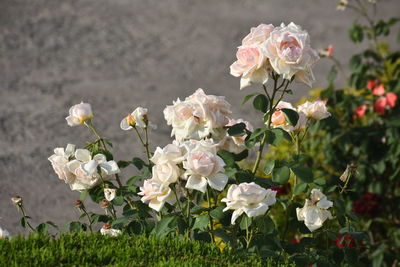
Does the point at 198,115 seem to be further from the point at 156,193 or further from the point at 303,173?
the point at 303,173

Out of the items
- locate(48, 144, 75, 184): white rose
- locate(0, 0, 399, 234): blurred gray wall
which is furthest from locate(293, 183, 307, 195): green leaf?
locate(0, 0, 399, 234): blurred gray wall

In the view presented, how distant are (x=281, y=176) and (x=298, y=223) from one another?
330 mm

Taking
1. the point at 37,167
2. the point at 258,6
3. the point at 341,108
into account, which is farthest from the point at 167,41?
the point at 341,108

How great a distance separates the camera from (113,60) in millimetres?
6480

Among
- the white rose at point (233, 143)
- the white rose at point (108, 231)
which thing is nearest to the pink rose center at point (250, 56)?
the white rose at point (233, 143)

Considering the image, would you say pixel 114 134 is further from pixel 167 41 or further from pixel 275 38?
pixel 275 38

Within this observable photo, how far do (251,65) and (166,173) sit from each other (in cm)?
47

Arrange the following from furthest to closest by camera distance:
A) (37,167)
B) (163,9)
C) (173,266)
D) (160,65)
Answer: (163,9), (160,65), (37,167), (173,266)

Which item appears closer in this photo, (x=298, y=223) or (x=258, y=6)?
(x=298, y=223)

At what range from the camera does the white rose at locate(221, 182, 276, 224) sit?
2.29 meters

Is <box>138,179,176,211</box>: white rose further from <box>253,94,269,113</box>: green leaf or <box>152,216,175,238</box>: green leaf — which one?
<box>253,94,269,113</box>: green leaf

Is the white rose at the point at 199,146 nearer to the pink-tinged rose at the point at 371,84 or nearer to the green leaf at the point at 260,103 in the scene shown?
the green leaf at the point at 260,103

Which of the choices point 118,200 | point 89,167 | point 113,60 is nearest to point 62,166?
point 89,167

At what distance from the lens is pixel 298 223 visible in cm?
273
